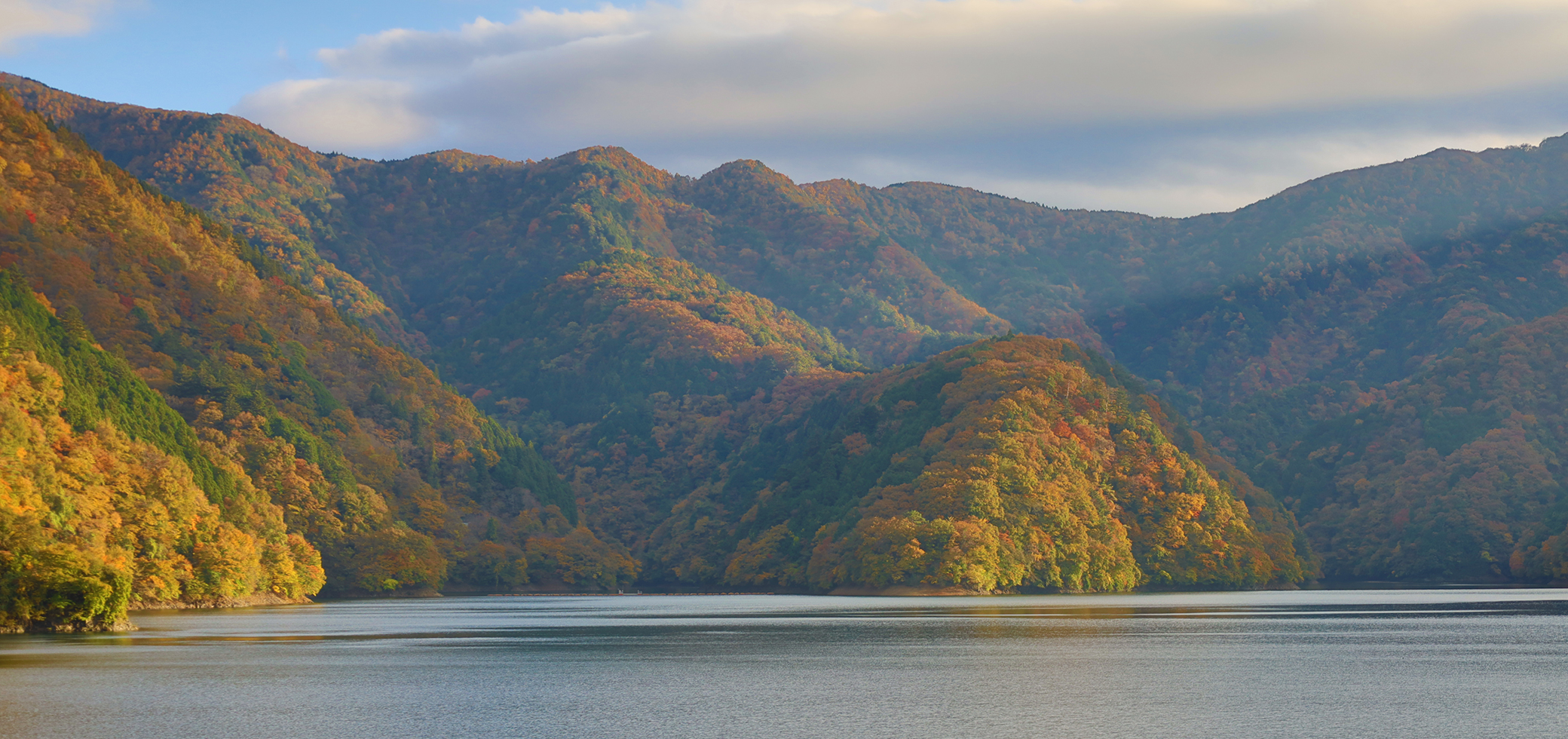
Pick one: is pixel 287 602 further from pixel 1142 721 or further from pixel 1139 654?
pixel 1142 721

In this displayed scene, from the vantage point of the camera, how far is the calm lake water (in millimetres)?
45906

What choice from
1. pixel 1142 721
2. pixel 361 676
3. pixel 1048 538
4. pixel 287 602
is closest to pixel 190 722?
pixel 361 676

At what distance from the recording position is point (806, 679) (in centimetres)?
6059

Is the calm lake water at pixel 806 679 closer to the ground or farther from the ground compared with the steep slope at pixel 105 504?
closer to the ground

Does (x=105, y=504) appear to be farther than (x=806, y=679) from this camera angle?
Yes

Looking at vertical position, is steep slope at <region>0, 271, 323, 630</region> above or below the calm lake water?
above

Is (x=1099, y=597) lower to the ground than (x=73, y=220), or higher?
lower

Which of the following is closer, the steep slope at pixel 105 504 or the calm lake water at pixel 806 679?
the calm lake water at pixel 806 679

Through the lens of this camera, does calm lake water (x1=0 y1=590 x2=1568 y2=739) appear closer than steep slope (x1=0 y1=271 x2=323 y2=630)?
Yes

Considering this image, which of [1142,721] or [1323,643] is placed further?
[1323,643]

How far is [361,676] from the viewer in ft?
202

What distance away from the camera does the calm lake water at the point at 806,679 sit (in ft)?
151

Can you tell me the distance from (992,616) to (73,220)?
13245 centimetres

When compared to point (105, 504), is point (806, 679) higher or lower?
lower
